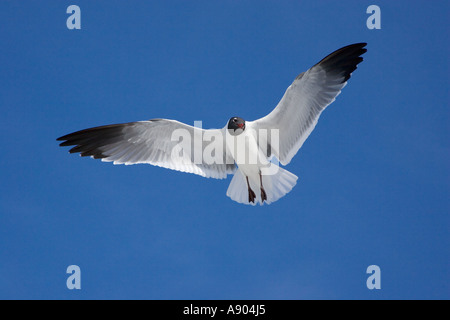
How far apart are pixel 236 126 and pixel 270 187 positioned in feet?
2.55

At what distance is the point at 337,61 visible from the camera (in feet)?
18.4

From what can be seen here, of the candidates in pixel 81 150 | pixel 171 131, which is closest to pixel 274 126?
pixel 171 131

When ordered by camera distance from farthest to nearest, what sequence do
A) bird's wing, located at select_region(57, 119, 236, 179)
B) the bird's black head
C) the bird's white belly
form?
bird's wing, located at select_region(57, 119, 236, 179), the bird's white belly, the bird's black head

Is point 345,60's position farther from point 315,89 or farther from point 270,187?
point 270,187

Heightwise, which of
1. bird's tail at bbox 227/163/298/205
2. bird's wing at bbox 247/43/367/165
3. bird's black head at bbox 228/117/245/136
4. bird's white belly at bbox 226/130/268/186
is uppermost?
bird's wing at bbox 247/43/367/165

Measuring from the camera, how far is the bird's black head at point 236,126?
18.1 ft

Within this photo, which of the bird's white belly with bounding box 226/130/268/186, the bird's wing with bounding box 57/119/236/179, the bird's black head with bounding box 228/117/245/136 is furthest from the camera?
the bird's wing with bounding box 57/119/236/179

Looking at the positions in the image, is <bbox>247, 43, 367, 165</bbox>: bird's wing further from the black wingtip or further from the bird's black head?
the bird's black head

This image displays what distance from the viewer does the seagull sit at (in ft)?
18.4

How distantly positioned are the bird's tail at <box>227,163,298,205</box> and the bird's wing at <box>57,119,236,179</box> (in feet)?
1.18

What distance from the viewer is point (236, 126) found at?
553 cm

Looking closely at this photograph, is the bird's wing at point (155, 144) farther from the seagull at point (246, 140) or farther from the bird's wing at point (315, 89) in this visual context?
the bird's wing at point (315, 89)

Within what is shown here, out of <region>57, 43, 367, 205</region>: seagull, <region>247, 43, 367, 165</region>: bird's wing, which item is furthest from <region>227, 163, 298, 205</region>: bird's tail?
<region>247, 43, 367, 165</region>: bird's wing

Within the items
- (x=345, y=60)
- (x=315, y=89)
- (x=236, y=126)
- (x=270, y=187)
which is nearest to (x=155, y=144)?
(x=236, y=126)
